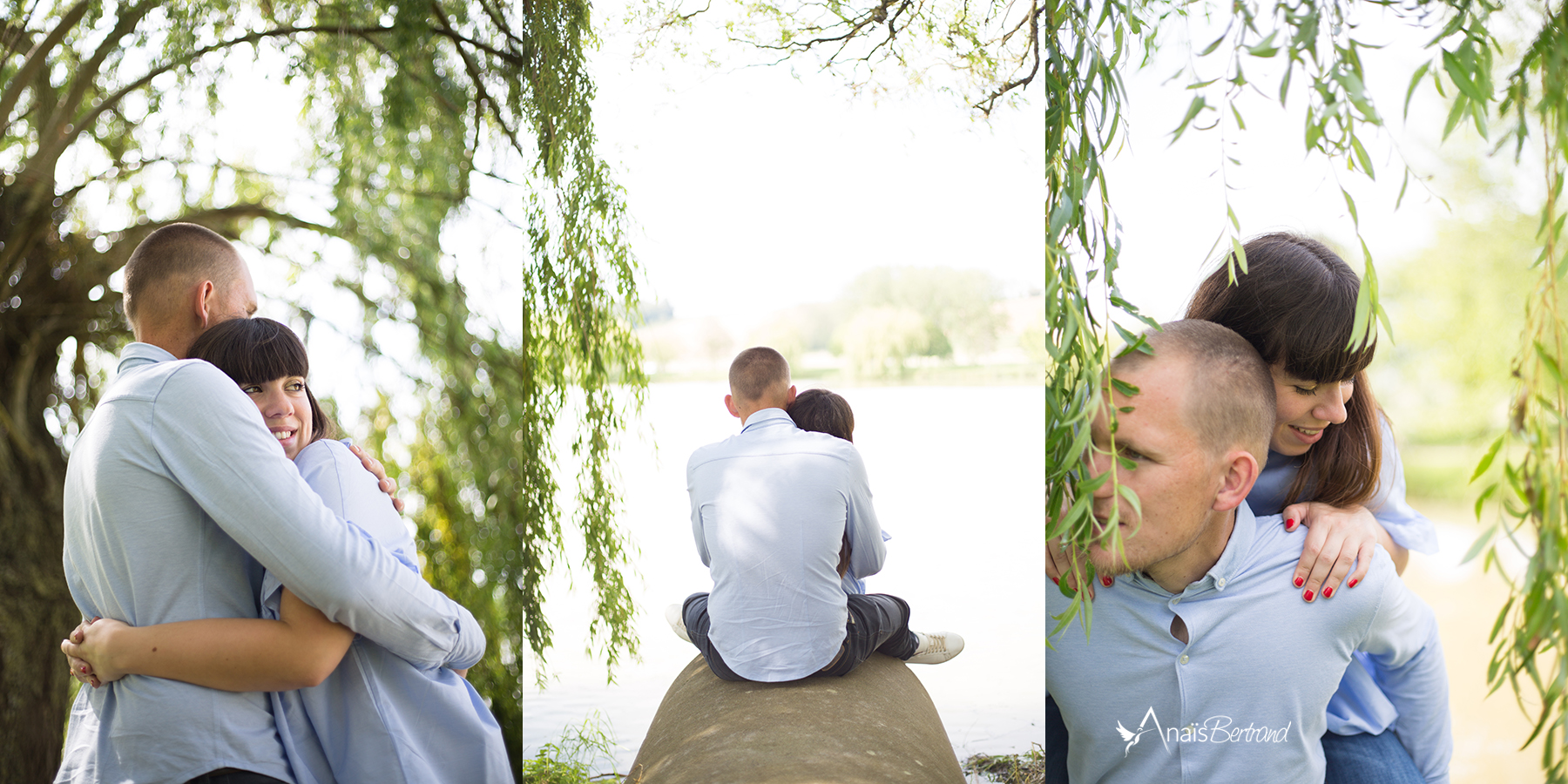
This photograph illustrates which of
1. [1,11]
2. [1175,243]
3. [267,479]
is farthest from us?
[1,11]

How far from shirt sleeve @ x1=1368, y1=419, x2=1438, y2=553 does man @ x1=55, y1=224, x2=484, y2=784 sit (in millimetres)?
2247

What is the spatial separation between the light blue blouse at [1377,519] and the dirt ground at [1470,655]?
1.01 ft

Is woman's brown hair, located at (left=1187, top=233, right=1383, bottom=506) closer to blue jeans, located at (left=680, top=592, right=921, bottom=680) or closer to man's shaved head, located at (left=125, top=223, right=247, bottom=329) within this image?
blue jeans, located at (left=680, top=592, right=921, bottom=680)

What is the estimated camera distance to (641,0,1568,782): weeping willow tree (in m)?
1.96

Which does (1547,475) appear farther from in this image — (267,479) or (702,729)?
(267,479)

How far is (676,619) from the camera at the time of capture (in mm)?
2439

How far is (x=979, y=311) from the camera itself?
7.59 feet

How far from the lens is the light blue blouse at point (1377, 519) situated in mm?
2285

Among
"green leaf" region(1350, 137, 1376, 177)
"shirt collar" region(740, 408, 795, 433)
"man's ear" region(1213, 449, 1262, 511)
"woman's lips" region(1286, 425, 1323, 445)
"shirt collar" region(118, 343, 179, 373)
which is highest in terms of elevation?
"green leaf" region(1350, 137, 1376, 177)

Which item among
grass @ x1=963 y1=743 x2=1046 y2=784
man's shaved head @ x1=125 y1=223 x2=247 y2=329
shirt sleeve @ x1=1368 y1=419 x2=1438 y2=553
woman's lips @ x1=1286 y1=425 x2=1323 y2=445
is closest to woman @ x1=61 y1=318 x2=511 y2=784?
man's shaved head @ x1=125 y1=223 x2=247 y2=329

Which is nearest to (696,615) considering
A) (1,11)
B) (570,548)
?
(570,548)

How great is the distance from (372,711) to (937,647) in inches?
50.9

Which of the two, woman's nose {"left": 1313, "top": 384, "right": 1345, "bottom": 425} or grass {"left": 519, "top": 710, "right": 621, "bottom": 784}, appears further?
grass {"left": 519, "top": 710, "right": 621, "bottom": 784}

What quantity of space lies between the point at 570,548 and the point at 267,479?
2.95ft
